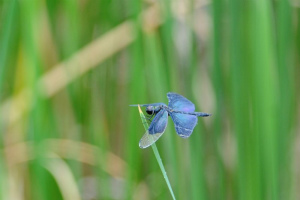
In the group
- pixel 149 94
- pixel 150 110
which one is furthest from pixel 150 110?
pixel 149 94

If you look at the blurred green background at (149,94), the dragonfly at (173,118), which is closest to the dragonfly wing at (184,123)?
the dragonfly at (173,118)

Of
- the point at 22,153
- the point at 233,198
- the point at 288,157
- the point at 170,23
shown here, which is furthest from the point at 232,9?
the point at 22,153

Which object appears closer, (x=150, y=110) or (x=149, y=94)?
(x=150, y=110)

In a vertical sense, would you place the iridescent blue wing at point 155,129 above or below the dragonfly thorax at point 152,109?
below

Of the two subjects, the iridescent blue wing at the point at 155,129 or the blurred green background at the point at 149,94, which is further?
the blurred green background at the point at 149,94

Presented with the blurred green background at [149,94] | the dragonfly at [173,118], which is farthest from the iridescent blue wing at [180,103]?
the blurred green background at [149,94]

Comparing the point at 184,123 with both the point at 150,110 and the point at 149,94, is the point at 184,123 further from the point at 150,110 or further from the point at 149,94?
Result: the point at 149,94

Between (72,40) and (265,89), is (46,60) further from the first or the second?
(265,89)

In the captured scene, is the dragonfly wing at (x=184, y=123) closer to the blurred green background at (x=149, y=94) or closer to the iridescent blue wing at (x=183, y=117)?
the iridescent blue wing at (x=183, y=117)
